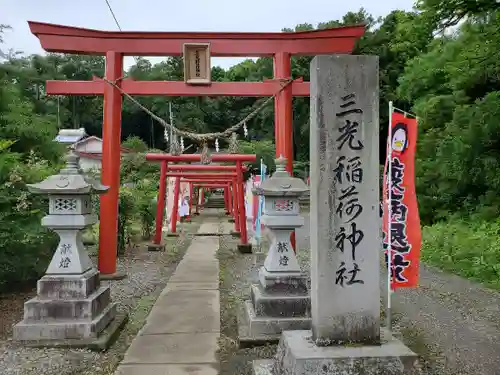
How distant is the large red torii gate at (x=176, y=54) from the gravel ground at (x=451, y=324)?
9.85 feet

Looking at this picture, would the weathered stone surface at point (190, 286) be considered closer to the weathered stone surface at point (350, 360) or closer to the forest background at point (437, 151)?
the forest background at point (437, 151)

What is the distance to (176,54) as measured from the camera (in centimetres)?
757

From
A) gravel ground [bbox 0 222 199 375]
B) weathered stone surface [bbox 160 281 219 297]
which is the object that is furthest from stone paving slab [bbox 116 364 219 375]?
weathered stone surface [bbox 160 281 219 297]

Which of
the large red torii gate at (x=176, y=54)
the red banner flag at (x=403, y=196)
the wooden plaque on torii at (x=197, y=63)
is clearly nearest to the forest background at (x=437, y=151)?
the large red torii gate at (x=176, y=54)

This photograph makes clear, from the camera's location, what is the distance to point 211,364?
4180 millimetres

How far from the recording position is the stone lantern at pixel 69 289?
466cm

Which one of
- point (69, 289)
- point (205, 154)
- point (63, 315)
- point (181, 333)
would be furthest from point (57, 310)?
point (205, 154)

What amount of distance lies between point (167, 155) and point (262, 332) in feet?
24.0

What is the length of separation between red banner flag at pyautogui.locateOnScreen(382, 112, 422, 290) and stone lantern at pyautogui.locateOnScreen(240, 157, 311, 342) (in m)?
1.21

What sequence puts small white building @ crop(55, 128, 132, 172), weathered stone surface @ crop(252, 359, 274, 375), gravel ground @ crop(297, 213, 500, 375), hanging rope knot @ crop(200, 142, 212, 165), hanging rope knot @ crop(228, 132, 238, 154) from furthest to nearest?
small white building @ crop(55, 128, 132, 172), hanging rope knot @ crop(228, 132, 238, 154), hanging rope knot @ crop(200, 142, 212, 165), gravel ground @ crop(297, 213, 500, 375), weathered stone surface @ crop(252, 359, 274, 375)

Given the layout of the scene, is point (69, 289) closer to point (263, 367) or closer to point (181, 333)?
point (181, 333)

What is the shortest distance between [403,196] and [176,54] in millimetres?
4821

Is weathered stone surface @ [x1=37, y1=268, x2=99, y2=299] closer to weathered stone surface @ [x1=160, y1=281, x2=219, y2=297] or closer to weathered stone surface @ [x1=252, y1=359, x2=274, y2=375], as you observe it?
weathered stone surface @ [x1=252, y1=359, x2=274, y2=375]

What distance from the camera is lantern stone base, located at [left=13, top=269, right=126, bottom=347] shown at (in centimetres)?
465
